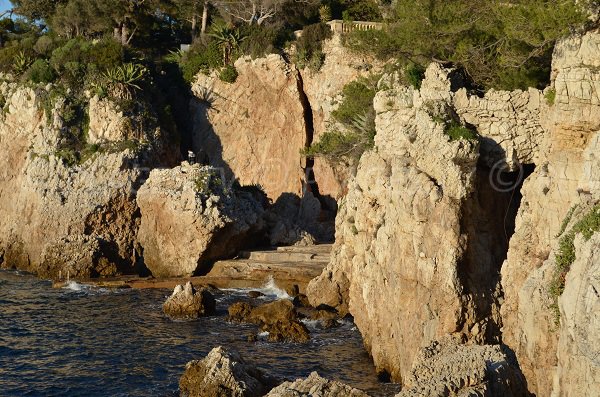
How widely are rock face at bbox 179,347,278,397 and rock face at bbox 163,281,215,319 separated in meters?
8.28

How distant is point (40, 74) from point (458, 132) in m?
27.3

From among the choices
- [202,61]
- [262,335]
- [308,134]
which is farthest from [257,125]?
[262,335]

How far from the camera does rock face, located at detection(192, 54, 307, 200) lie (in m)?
43.8

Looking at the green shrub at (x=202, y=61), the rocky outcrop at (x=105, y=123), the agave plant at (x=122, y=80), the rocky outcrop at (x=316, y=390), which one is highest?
the green shrub at (x=202, y=61)

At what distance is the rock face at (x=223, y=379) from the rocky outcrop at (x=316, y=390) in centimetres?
440

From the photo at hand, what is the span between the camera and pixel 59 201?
37125mm

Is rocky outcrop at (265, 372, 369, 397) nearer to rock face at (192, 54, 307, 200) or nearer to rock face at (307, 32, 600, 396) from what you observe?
rock face at (307, 32, 600, 396)

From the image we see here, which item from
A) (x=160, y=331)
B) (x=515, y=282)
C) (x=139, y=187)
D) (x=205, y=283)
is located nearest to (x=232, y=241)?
(x=205, y=283)

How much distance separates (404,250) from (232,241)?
51.2 ft

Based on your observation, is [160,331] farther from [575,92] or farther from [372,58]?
[372,58]

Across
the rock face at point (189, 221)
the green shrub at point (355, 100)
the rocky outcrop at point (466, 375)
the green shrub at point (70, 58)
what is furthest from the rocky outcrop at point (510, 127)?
the green shrub at point (70, 58)

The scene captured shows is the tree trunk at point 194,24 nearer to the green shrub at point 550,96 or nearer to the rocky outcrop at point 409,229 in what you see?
the rocky outcrop at point 409,229

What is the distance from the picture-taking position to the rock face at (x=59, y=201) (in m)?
34.9

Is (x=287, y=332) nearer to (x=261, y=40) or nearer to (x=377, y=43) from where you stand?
(x=377, y=43)
